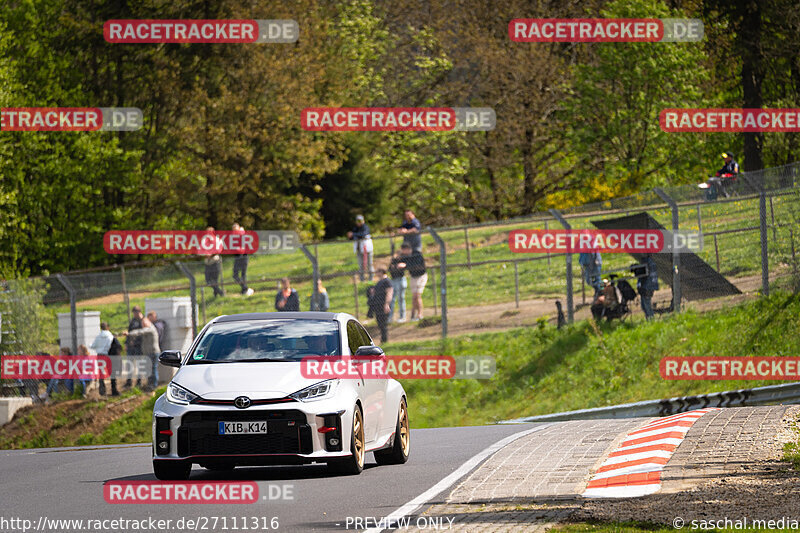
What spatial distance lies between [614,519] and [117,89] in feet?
148

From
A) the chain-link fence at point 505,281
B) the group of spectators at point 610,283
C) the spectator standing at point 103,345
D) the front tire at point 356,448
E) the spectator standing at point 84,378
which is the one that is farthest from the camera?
the spectator standing at point 84,378

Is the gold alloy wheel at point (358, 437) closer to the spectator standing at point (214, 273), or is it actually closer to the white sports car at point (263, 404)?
the white sports car at point (263, 404)

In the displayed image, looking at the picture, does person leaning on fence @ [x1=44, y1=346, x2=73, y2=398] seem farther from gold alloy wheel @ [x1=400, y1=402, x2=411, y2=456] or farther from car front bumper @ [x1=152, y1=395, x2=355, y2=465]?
car front bumper @ [x1=152, y1=395, x2=355, y2=465]

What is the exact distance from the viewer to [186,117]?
2083 inches

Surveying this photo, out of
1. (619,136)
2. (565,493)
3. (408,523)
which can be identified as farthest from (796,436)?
(619,136)

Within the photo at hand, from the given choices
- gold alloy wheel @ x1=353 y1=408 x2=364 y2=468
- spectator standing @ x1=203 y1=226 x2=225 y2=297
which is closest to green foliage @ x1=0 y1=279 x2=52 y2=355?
spectator standing @ x1=203 y1=226 x2=225 y2=297

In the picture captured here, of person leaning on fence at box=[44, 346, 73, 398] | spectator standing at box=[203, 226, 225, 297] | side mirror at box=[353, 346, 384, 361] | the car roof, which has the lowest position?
person leaning on fence at box=[44, 346, 73, 398]

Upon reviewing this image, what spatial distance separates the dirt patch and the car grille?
16.7m

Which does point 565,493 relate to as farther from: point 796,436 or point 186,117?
point 186,117

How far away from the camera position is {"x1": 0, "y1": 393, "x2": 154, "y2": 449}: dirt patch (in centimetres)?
2755

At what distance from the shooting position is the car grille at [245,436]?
11297 millimetres

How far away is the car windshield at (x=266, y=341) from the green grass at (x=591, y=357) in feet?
39.4

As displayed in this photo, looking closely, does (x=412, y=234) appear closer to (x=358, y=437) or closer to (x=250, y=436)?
(x=358, y=437)

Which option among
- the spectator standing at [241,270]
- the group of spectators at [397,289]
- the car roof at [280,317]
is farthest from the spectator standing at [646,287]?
the car roof at [280,317]
